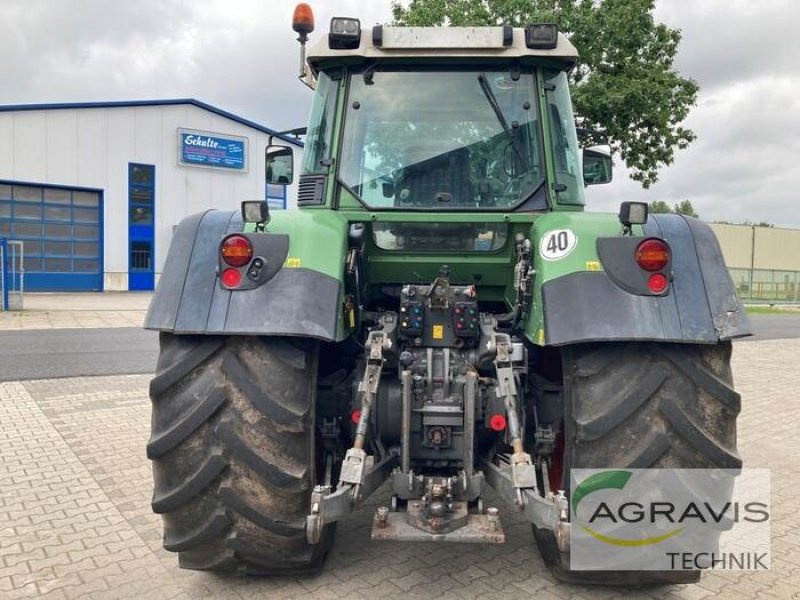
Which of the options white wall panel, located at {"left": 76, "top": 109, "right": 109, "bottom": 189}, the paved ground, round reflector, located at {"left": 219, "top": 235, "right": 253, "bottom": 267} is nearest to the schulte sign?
white wall panel, located at {"left": 76, "top": 109, "right": 109, "bottom": 189}

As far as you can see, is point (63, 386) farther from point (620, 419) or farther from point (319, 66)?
point (620, 419)

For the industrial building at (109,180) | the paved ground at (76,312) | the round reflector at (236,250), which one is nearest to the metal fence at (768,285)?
the industrial building at (109,180)

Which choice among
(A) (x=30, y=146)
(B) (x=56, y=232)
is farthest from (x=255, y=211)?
(B) (x=56, y=232)

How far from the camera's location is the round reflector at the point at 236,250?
3004mm

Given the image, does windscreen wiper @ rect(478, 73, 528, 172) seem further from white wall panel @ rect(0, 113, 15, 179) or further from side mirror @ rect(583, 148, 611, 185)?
white wall panel @ rect(0, 113, 15, 179)

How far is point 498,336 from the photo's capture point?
3.19 meters

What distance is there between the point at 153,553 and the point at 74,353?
28.9 feet

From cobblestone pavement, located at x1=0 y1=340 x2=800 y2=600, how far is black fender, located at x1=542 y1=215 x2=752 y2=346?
54.4 inches

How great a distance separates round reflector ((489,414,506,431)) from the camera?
126 inches

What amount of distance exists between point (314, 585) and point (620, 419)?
172cm

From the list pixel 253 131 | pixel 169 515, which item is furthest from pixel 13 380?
pixel 253 131

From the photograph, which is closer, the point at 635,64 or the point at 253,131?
the point at 635,64

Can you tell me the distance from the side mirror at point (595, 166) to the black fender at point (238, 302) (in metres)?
2.43

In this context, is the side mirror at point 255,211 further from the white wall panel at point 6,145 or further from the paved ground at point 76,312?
the white wall panel at point 6,145
